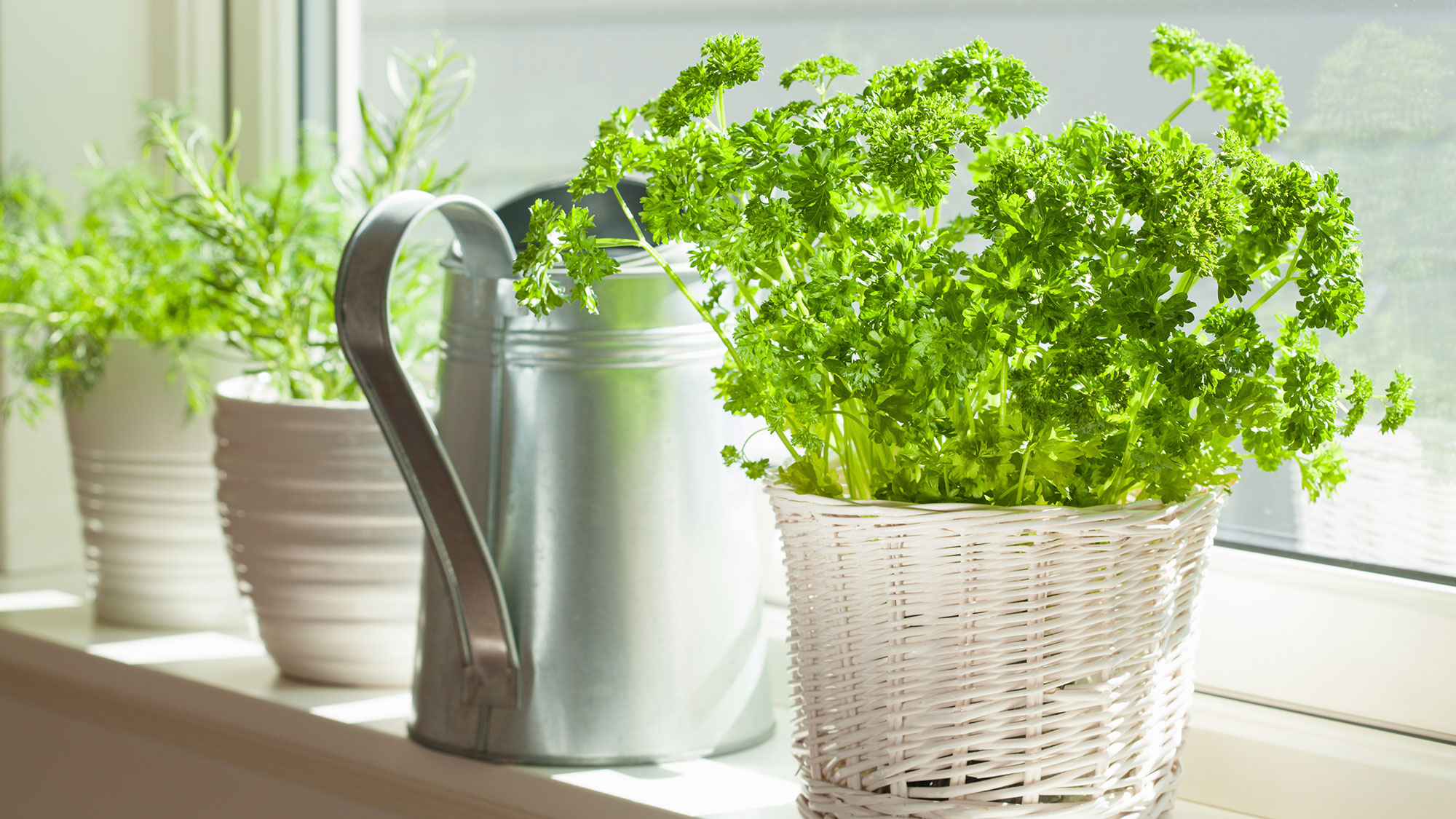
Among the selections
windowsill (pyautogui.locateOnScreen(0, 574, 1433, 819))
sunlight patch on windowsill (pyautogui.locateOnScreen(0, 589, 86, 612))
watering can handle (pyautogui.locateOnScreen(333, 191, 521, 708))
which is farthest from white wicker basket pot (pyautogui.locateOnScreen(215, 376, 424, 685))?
sunlight patch on windowsill (pyautogui.locateOnScreen(0, 589, 86, 612))

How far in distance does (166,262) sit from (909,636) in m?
0.66

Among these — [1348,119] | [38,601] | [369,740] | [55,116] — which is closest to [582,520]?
[369,740]

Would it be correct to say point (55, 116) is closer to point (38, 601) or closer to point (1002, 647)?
point (38, 601)

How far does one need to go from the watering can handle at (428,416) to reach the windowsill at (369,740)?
61 mm

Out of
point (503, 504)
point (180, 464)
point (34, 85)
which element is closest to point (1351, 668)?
point (503, 504)

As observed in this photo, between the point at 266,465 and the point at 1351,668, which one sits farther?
the point at 266,465

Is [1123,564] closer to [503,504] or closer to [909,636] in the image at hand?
[909,636]

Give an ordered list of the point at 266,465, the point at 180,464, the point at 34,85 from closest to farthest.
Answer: the point at 266,465, the point at 180,464, the point at 34,85

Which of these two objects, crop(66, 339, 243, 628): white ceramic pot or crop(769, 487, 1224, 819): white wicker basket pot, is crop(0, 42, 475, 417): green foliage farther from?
crop(769, 487, 1224, 819): white wicker basket pot

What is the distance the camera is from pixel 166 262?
911 millimetres

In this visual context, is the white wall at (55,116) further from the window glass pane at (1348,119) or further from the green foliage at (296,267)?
the window glass pane at (1348,119)

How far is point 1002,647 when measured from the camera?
488 millimetres

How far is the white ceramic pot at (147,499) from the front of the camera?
2.93 feet

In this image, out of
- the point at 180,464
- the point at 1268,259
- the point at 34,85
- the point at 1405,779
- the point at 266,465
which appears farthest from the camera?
the point at 34,85
